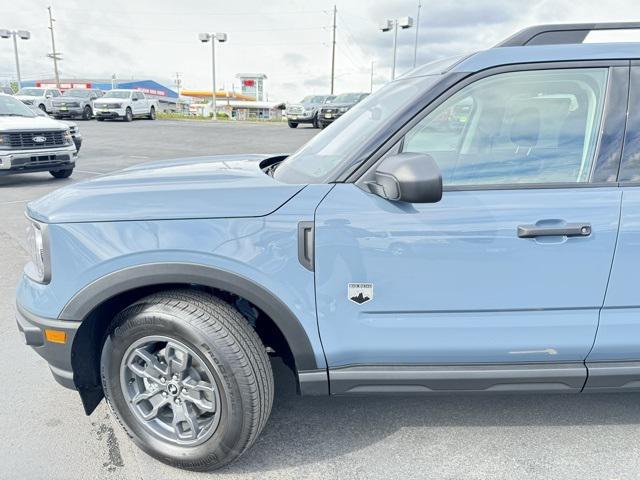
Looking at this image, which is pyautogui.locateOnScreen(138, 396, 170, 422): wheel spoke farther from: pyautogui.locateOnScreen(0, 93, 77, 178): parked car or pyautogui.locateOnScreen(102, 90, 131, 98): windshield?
pyautogui.locateOnScreen(102, 90, 131, 98): windshield

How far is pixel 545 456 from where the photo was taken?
2.34 meters

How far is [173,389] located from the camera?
2238mm

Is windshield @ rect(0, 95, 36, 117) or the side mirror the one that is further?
windshield @ rect(0, 95, 36, 117)

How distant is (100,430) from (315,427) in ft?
3.69

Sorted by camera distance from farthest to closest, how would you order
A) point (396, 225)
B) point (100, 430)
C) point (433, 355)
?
1. point (100, 430)
2. point (433, 355)
3. point (396, 225)

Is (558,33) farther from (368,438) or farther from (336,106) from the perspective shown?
(336,106)

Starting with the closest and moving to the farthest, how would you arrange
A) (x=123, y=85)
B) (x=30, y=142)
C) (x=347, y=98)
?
(x=30, y=142)
(x=347, y=98)
(x=123, y=85)

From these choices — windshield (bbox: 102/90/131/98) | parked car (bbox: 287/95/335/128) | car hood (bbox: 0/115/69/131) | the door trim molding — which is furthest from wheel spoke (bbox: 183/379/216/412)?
windshield (bbox: 102/90/131/98)

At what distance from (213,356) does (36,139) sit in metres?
8.62

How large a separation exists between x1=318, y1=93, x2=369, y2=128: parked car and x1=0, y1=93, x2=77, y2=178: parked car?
14880 millimetres

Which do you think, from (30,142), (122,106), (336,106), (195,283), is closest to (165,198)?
(195,283)

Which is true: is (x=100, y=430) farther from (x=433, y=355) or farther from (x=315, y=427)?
(x=433, y=355)

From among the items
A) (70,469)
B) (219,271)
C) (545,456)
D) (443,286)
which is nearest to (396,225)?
(443,286)

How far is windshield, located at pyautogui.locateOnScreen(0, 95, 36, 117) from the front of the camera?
9.38m
